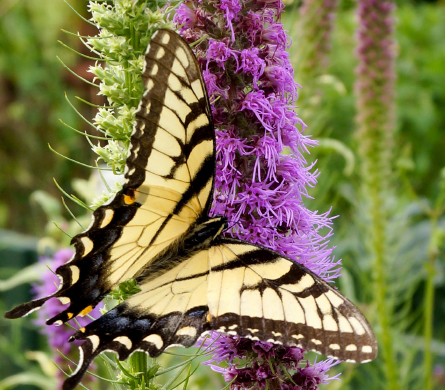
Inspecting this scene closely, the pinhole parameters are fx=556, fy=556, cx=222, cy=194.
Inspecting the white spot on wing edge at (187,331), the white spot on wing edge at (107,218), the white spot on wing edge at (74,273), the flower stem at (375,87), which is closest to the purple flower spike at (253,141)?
the white spot on wing edge at (187,331)

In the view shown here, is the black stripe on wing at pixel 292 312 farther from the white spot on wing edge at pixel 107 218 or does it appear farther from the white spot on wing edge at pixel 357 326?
the white spot on wing edge at pixel 107 218

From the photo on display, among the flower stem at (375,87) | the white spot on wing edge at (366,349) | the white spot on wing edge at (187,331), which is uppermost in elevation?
the flower stem at (375,87)

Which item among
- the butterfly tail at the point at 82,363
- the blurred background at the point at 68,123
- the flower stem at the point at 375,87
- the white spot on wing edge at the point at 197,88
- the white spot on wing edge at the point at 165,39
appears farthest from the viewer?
the blurred background at the point at 68,123

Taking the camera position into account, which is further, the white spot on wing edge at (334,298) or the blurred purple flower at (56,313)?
the blurred purple flower at (56,313)

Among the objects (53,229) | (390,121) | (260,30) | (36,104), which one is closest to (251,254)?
(260,30)

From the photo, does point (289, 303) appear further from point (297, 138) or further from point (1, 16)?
point (1, 16)

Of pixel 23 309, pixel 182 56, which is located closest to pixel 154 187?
pixel 182 56
